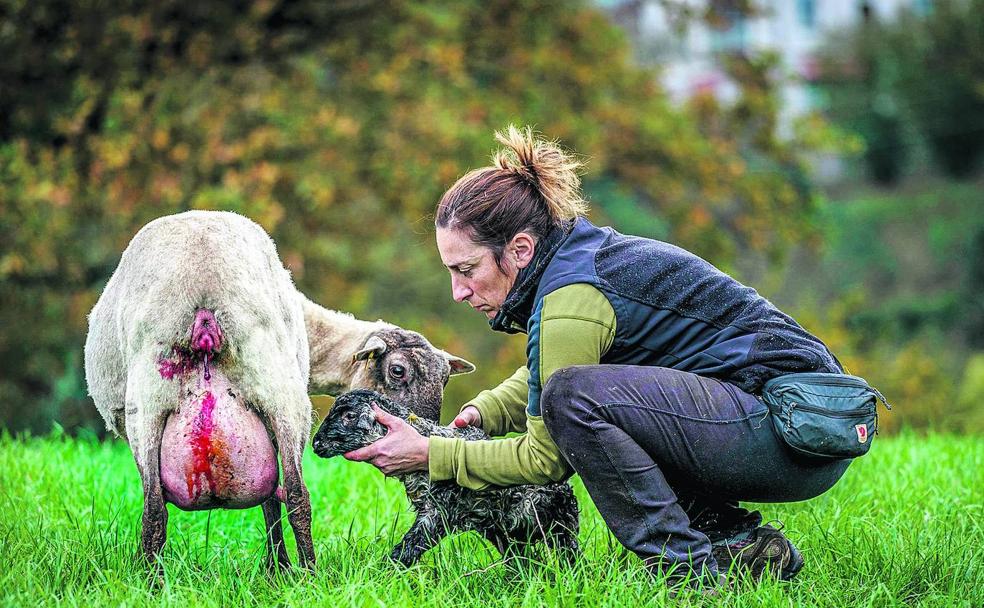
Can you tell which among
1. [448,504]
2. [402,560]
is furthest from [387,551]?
[448,504]

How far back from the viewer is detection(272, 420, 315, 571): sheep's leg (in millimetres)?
4246

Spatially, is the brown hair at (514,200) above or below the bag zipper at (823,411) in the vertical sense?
above

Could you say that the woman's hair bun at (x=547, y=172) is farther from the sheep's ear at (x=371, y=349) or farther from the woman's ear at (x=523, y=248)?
the sheep's ear at (x=371, y=349)

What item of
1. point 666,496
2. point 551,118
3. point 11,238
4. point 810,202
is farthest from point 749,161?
point 666,496

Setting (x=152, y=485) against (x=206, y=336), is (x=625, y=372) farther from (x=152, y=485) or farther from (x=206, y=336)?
(x=152, y=485)

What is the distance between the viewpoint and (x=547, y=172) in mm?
4352

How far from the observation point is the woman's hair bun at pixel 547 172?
4.32m

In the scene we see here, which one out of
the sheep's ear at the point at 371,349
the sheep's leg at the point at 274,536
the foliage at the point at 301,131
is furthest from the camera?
the foliage at the point at 301,131

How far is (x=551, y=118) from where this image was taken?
14.8 metres

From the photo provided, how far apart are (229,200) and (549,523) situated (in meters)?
8.06

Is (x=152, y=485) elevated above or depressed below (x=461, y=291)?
below

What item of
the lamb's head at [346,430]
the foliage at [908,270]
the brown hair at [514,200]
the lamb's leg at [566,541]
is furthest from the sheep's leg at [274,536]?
the foliage at [908,270]

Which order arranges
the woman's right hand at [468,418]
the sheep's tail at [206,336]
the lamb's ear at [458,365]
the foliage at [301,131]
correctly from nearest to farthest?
the sheep's tail at [206,336] → the woman's right hand at [468,418] → the lamb's ear at [458,365] → the foliage at [301,131]

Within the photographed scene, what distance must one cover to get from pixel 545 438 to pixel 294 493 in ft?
3.33
